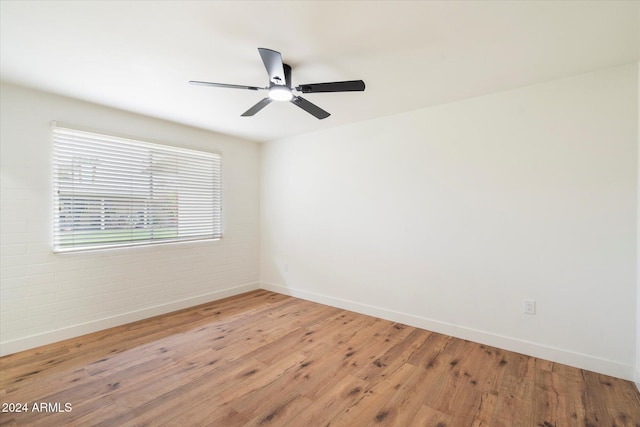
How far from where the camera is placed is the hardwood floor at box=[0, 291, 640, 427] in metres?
1.80

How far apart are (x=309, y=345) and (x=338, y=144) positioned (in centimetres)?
249

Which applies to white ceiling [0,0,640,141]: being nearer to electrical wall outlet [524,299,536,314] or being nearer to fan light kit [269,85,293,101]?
fan light kit [269,85,293,101]

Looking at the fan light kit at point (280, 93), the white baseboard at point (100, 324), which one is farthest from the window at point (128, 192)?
the fan light kit at point (280, 93)

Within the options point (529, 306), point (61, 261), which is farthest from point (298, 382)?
point (61, 261)

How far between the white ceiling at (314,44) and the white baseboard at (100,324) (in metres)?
2.36

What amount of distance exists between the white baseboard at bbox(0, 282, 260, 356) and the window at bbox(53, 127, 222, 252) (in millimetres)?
814

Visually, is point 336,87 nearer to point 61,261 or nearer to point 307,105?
point 307,105

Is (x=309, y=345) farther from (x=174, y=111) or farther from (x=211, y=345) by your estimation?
(x=174, y=111)

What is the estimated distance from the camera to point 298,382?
7.06 ft

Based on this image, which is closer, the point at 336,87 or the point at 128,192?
the point at 336,87

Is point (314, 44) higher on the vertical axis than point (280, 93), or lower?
higher

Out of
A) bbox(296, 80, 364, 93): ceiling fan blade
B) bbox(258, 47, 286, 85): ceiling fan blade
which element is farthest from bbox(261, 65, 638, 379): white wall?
bbox(258, 47, 286, 85): ceiling fan blade

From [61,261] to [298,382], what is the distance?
2652 millimetres

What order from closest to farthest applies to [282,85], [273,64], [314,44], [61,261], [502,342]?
[273,64]
[314,44]
[282,85]
[502,342]
[61,261]
